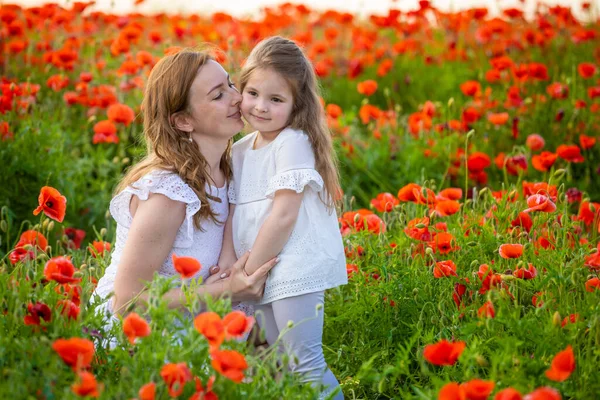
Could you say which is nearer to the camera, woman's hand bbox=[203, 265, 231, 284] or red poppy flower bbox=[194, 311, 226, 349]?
red poppy flower bbox=[194, 311, 226, 349]

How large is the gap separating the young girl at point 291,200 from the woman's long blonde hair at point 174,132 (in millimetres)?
155

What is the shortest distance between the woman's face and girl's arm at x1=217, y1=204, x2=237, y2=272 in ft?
1.00

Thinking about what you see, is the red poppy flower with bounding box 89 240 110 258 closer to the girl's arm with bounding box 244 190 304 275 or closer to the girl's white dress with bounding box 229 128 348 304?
the girl's white dress with bounding box 229 128 348 304

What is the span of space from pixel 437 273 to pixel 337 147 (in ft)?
9.05

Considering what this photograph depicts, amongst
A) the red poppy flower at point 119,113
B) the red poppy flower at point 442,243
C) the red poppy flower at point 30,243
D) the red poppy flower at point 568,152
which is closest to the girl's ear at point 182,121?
the red poppy flower at point 30,243

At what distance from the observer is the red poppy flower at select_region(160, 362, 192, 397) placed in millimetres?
1988

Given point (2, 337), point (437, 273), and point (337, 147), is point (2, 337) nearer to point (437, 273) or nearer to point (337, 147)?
point (437, 273)

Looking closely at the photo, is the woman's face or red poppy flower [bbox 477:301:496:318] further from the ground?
the woman's face

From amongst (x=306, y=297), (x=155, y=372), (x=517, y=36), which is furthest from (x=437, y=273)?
(x=517, y=36)

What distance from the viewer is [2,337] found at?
223 centimetres

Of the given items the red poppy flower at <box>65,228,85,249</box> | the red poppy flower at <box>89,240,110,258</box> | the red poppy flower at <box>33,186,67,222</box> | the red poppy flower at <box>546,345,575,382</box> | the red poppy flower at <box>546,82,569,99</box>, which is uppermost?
the red poppy flower at <box>33,186,67,222</box>

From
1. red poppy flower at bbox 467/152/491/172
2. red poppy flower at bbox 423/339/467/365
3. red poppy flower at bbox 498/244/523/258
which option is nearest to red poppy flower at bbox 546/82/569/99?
red poppy flower at bbox 467/152/491/172

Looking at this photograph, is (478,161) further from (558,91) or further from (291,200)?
(291,200)

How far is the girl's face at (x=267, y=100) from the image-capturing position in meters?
2.84
